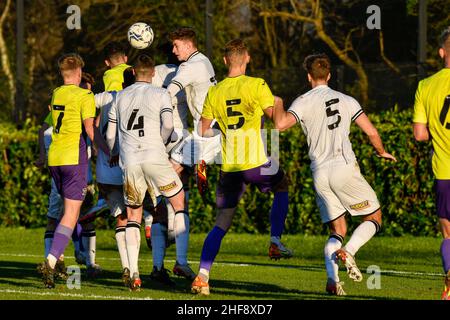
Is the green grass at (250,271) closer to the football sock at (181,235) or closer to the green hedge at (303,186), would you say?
the football sock at (181,235)

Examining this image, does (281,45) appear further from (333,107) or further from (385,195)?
(333,107)

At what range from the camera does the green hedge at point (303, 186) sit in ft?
60.8

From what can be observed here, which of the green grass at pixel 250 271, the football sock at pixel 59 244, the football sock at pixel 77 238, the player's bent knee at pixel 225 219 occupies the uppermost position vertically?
the player's bent knee at pixel 225 219

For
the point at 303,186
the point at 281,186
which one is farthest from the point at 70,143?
the point at 303,186

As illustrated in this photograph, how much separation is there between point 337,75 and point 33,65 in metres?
12.8

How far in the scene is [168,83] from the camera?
1302cm

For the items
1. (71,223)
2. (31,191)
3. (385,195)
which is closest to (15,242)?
(31,191)

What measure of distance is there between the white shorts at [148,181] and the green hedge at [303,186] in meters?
7.14

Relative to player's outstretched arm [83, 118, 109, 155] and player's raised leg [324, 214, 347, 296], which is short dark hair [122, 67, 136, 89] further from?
player's raised leg [324, 214, 347, 296]

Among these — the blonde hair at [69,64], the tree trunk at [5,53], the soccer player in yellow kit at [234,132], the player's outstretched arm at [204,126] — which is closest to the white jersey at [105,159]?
the blonde hair at [69,64]

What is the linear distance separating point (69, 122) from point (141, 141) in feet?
2.98

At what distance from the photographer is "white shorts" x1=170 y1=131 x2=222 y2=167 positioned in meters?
12.9

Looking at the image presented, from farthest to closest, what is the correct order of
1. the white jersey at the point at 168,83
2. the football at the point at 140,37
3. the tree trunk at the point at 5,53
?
the tree trunk at the point at 5,53, the football at the point at 140,37, the white jersey at the point at 168,83

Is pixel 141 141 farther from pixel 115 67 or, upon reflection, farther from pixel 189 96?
pixel 115 67
